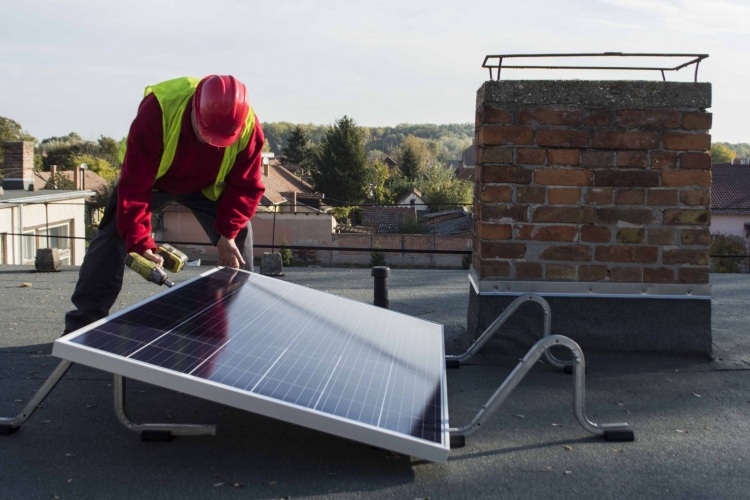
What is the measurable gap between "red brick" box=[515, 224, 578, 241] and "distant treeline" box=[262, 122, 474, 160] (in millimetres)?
106262

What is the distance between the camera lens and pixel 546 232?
433cm

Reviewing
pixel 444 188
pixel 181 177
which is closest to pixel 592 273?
pixel 181 177

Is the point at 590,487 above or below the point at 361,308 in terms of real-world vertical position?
below

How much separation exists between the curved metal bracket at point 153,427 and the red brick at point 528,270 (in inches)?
84.8

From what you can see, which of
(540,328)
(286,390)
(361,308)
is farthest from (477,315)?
(286,390)

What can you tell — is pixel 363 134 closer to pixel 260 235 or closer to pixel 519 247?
pixel 260 235

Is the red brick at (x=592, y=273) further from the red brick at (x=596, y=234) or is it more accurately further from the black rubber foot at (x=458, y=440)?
the black rubber foot at (x=458, y=440)

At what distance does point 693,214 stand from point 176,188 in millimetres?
3077

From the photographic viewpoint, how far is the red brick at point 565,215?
169 inches

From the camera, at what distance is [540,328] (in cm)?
440

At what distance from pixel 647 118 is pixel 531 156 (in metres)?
0.71

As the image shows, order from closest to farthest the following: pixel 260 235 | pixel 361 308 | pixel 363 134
A: pixel 361 308 < pixel 260 235 < pixel 363 134

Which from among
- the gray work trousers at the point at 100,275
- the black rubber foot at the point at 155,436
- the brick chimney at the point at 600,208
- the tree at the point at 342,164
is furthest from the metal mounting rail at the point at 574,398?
the tree at the point at 342,164

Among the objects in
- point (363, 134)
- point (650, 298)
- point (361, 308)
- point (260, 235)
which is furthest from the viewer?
point (363, 134)
